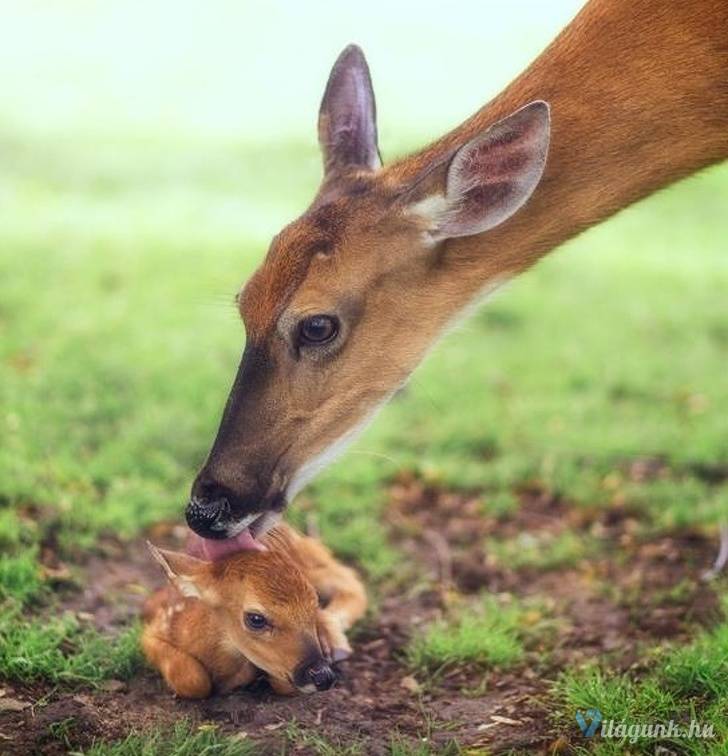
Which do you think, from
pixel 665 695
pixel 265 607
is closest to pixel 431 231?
pixel 265 607

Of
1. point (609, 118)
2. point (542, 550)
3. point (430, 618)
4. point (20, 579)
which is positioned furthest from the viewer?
point (542, 550)

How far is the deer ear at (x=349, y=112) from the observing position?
480 cm

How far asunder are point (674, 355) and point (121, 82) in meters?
4.42

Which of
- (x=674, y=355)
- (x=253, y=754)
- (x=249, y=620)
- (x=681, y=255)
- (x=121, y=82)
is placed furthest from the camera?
(x=681, y=255)

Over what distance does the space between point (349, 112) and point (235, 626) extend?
184 cm

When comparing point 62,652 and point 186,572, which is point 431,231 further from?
point 62,652

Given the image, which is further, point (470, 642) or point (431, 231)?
point (470, 642)

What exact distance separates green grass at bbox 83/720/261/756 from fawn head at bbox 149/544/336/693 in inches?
12.2

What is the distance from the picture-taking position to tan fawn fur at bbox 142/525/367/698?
418cm

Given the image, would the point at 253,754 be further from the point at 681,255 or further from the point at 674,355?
the point at 681,255

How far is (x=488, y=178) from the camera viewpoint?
4.11 metres

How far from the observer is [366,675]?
4.63 meters

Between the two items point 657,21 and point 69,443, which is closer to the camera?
point 657,21

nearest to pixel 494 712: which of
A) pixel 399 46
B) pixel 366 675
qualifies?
pixel 366 675
